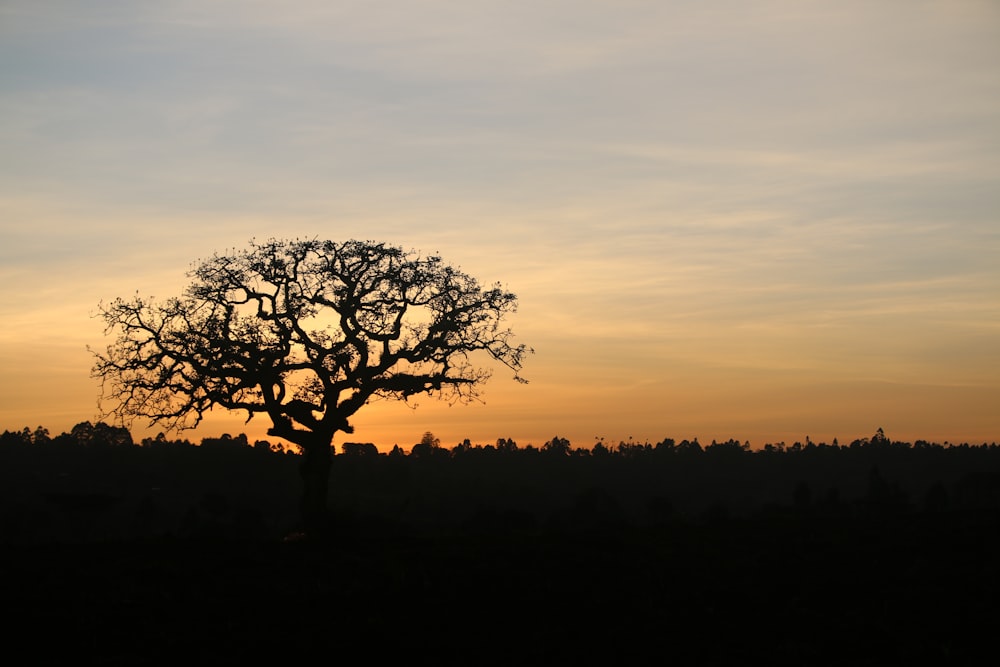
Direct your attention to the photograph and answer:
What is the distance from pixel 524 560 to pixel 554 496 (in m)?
172

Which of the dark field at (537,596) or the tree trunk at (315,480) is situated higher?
the tree trunk at (315,480)

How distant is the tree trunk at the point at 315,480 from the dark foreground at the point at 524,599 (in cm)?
711

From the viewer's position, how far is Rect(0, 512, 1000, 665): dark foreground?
1995cm

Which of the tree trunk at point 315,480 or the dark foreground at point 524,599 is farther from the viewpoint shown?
the tree trunk at point 315,480

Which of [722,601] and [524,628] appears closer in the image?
[524,628]

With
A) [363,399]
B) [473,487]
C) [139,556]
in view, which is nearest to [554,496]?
[473,487]

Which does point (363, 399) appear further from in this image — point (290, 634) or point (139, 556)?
point (290, 634)

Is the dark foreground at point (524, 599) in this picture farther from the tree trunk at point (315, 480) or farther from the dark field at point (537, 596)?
the tree trunk at point (315, 480)

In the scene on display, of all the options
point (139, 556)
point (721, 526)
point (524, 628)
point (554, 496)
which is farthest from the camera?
point (554, 496)

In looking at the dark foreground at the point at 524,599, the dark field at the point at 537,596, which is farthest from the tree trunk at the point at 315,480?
the dark foreground at the point at 524,599

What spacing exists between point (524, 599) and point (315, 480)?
55.7 feet

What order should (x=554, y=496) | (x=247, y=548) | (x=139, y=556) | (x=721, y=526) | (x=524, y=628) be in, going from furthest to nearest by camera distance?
(x=554, y=496) → (x=721, y=526) → (x=247, y=548) → (x=139, y=556) → (x=524, y=628)

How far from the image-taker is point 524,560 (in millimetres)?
27875

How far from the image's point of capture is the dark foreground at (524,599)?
A: 65.5 feet
